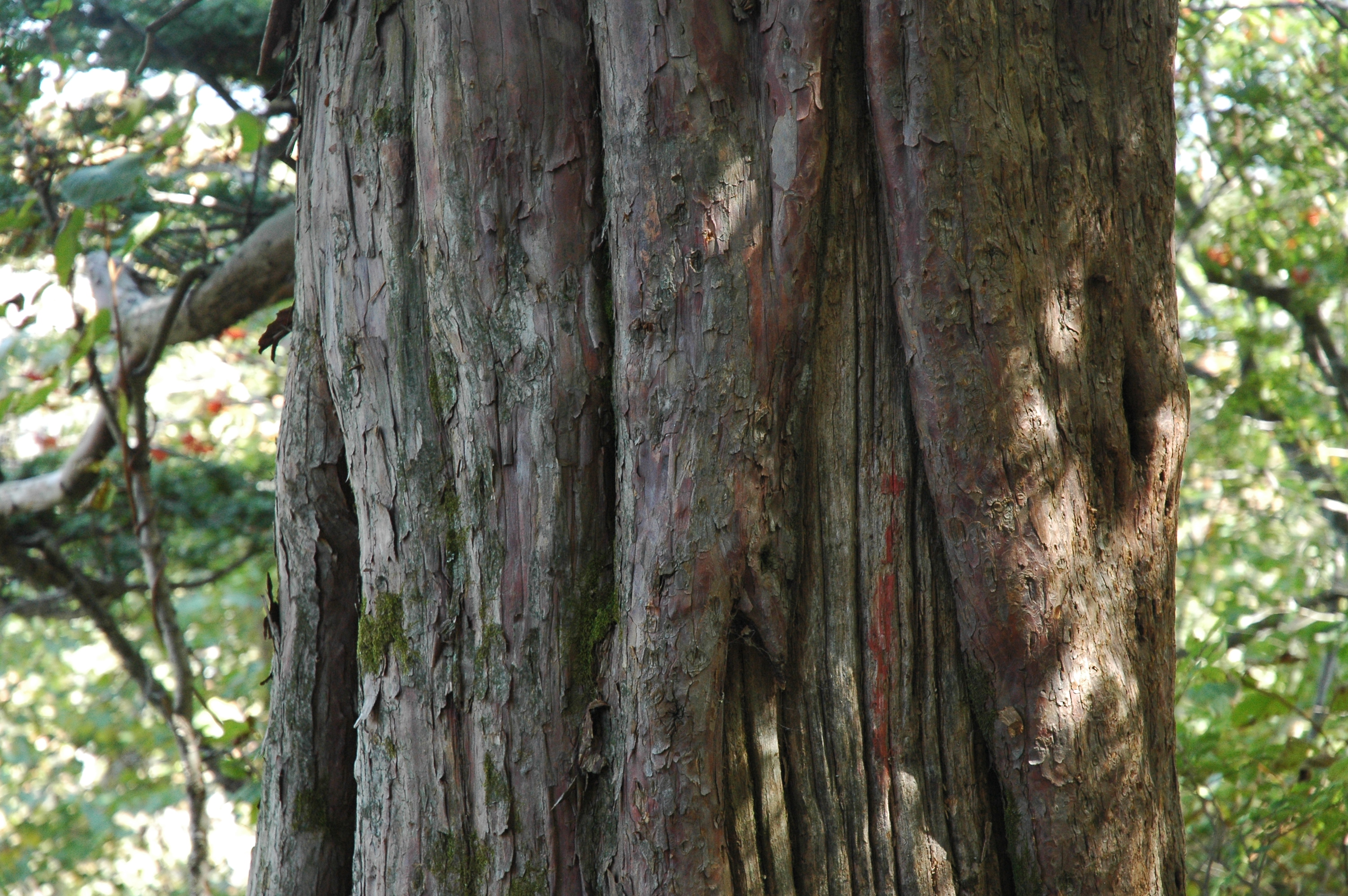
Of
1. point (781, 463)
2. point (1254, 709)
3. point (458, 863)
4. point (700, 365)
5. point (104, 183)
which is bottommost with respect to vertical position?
point (458, 863)

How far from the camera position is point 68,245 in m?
2.63

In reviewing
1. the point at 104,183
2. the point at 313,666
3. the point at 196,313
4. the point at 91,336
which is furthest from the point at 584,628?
the point at 196,313

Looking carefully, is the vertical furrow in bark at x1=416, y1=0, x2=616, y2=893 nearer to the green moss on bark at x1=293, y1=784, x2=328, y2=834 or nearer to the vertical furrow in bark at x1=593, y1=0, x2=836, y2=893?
the vertical furrow in bark at x1=593, y1=0, x2=836, y2=893

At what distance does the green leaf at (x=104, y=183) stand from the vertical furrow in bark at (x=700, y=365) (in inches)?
72.8

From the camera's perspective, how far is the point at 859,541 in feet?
4.91

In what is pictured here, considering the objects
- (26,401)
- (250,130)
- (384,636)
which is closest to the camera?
(384,636)

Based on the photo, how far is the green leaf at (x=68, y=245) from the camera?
2.62 meters

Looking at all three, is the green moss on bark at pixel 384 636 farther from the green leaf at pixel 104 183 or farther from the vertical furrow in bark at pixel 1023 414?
the green leaf at pixel 104 183

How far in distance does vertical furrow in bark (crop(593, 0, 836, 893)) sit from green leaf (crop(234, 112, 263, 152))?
1689 millimetres

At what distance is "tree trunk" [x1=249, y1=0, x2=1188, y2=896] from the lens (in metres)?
1.42

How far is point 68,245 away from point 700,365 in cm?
225

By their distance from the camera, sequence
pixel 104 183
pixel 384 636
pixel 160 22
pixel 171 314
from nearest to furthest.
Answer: pixel 384 636 → pixel 160 22 → pixel 104 183 → pixel 171 314

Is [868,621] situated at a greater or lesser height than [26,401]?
lesser

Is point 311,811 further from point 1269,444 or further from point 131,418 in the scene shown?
point 1269,444
